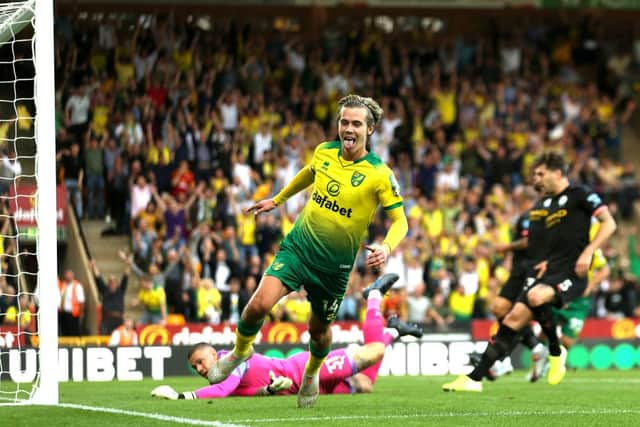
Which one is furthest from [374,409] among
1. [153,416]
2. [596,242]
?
[596,242]

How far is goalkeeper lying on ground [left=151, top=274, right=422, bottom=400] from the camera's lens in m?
11.1

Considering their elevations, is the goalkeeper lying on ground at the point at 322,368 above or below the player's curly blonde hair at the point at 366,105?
below

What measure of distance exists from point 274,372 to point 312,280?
262 cm

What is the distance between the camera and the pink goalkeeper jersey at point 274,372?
11.2 meters

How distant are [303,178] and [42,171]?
212cm

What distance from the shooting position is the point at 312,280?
9.15 metres

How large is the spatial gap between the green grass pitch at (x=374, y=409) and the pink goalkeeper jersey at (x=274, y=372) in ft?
1.03

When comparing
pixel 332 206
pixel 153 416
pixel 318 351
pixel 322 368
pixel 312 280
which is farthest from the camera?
pixel 322 368

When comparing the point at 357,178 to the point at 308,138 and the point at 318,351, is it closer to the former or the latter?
the point at 318,351

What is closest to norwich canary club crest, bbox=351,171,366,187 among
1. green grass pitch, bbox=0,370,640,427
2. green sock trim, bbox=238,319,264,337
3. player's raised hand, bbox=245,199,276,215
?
player's raised hand, bbox=245,199,276,215

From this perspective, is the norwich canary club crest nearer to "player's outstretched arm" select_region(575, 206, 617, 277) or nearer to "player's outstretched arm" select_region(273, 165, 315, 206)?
"player's outstretched arm" select_region(273, 165, 315, 206)

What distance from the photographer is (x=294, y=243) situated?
9.23 metres

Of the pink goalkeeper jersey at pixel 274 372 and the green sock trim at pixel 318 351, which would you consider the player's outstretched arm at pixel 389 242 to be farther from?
the pink goalkeeper jersey at pixel 274 372

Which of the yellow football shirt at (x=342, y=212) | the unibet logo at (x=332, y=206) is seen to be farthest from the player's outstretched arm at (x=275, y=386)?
the unibet logo at (x=332, y=206)
